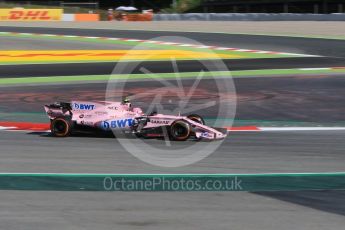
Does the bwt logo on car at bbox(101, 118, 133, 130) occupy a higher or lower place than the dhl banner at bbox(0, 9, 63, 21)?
higher

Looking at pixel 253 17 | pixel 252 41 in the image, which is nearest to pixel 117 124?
pixel 252 41

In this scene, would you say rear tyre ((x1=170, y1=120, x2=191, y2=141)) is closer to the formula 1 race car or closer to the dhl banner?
the formula 1 race car

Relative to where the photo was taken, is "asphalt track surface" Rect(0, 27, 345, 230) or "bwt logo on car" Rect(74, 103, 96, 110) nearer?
"asphalt track surface" Rect(0, 27, 345, 230)

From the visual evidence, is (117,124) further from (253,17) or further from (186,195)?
(253,17)

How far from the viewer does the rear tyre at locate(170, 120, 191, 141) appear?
8844mm

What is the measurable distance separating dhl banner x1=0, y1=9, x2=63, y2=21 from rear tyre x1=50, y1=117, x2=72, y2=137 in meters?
40.7

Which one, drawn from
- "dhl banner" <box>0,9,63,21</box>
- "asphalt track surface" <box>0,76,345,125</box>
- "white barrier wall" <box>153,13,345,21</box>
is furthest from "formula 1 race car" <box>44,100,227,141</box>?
"dhl banner" <box>0,9,63,21</box>

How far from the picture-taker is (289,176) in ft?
23.1

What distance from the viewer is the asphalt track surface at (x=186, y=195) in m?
5.43

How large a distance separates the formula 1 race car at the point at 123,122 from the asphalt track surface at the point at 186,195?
0.54 feet

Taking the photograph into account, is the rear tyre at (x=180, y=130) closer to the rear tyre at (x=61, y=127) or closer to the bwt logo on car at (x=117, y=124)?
the bwt logo on car at (x=117, y=124)

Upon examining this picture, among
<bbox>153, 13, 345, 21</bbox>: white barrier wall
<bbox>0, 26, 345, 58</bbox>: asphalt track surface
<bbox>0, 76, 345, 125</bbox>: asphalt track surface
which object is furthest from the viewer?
<bbox>153, 13, 345, 21</bbox>: white barrier wall

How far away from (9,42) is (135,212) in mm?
22960

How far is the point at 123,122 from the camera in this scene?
915cm
